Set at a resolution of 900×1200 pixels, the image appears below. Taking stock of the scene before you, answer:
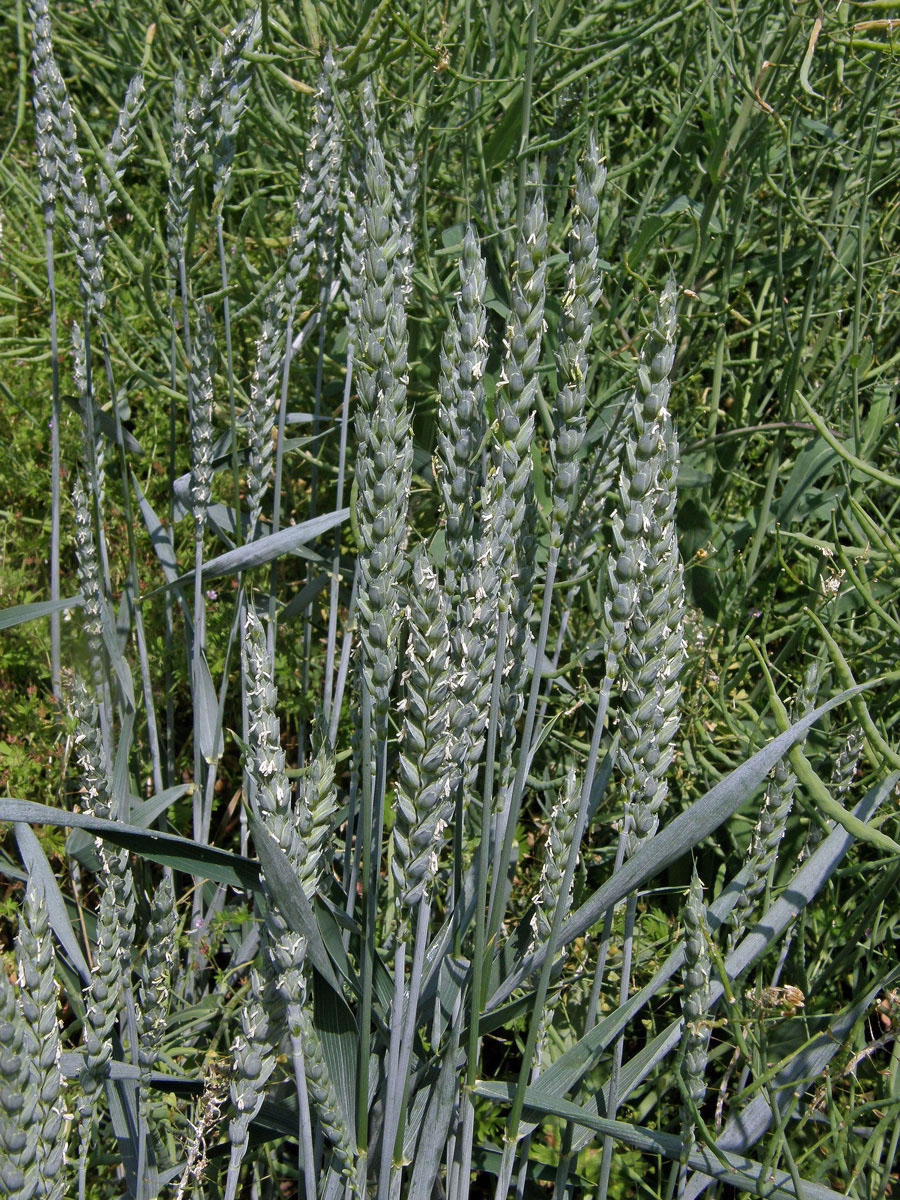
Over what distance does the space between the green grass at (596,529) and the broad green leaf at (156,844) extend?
1cm

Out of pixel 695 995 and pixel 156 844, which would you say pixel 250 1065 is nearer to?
pixel 156 844

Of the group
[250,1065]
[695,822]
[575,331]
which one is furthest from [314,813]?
[575,331]

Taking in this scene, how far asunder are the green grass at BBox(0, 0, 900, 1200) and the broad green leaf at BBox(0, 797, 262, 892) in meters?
0.01

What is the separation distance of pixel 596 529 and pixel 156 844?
21.0 inches

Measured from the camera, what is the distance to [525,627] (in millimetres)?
850

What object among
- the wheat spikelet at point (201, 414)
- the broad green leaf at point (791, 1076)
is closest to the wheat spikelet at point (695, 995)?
the broad green leaf at point (791, 1076)

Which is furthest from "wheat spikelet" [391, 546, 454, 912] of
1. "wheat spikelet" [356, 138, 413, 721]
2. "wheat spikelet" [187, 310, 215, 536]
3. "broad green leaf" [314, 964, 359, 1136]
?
"wheat spikelet" [187, 310, 215, 536]

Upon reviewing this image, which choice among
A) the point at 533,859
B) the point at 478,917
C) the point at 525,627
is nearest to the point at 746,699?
the point at 533,859

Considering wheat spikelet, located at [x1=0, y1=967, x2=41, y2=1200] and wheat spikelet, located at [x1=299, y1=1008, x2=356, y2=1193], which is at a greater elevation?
wheat spikelet, located at [x1=0, y1=967, x2=41, y2=1200]

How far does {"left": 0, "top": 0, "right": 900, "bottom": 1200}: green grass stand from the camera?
1.04 metres

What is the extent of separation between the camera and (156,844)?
84 cm

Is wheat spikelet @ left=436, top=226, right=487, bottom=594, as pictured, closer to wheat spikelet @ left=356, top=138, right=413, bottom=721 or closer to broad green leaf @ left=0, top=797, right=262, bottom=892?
wheat spikelet @ left=356, top=138, right=413, bottom=721

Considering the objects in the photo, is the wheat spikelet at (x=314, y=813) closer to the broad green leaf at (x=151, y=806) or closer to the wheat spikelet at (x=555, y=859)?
the wheat spikelet at (x=555, y=859)

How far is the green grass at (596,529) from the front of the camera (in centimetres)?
104
